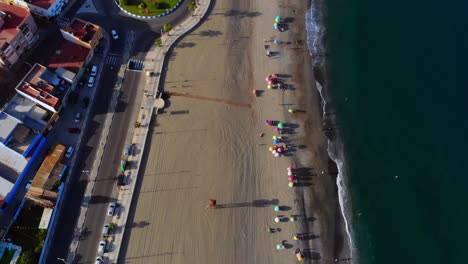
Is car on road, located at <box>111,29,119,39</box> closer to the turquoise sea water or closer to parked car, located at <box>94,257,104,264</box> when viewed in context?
parked car, located at <box>94,257,104,264</box>

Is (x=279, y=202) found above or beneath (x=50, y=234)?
above

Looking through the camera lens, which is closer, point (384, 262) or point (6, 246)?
point (6, 246)

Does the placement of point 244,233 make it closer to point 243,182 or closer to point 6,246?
point 243,182

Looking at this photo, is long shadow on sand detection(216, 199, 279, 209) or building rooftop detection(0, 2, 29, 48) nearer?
long shadow on sand detection(216, 199, 279, 209)

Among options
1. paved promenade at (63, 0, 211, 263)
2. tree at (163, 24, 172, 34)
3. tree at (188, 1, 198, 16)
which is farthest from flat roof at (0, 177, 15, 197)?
tree at (188, 1, 198, 16)

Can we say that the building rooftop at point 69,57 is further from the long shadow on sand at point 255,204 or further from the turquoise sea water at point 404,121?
the turquoise sea water at point 404,121

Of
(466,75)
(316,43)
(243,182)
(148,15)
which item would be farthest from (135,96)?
(466,75)
